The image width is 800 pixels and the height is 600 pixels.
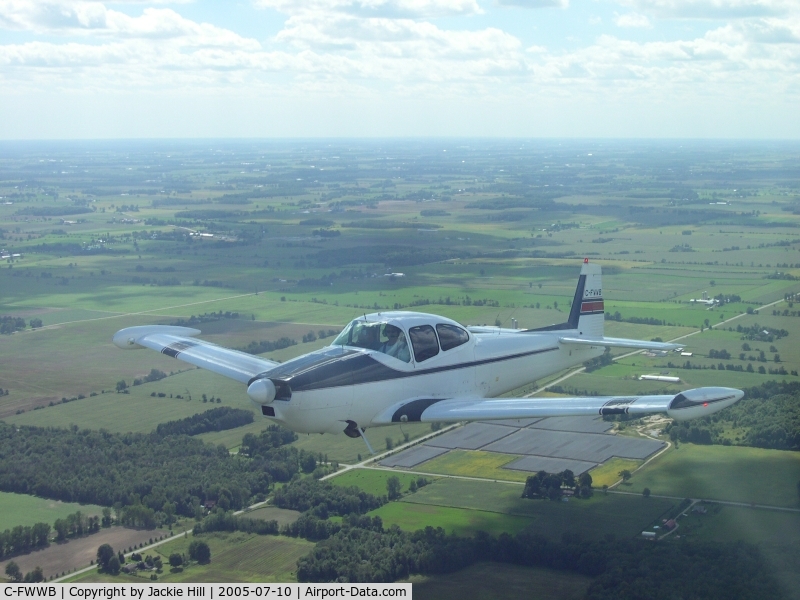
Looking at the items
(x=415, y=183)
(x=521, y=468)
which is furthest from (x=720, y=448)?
(x=415, y=183)

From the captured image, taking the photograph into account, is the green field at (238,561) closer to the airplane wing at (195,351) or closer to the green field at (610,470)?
the airplane wing at (195,351)

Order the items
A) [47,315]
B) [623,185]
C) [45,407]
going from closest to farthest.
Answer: [45,407] < [47,315] < [623,185]

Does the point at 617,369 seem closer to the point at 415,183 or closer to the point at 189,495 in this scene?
the point at 189,495

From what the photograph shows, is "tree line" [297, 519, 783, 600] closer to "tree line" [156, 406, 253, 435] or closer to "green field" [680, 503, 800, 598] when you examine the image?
"green field" [680, 503, 800, 598]

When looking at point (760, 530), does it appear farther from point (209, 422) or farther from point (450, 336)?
point (209, 422)

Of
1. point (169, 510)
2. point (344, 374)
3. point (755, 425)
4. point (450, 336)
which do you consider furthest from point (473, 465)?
point (344, 374)

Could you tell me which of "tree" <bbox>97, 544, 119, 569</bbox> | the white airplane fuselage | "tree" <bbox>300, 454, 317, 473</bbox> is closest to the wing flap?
the white airplane fuselage
